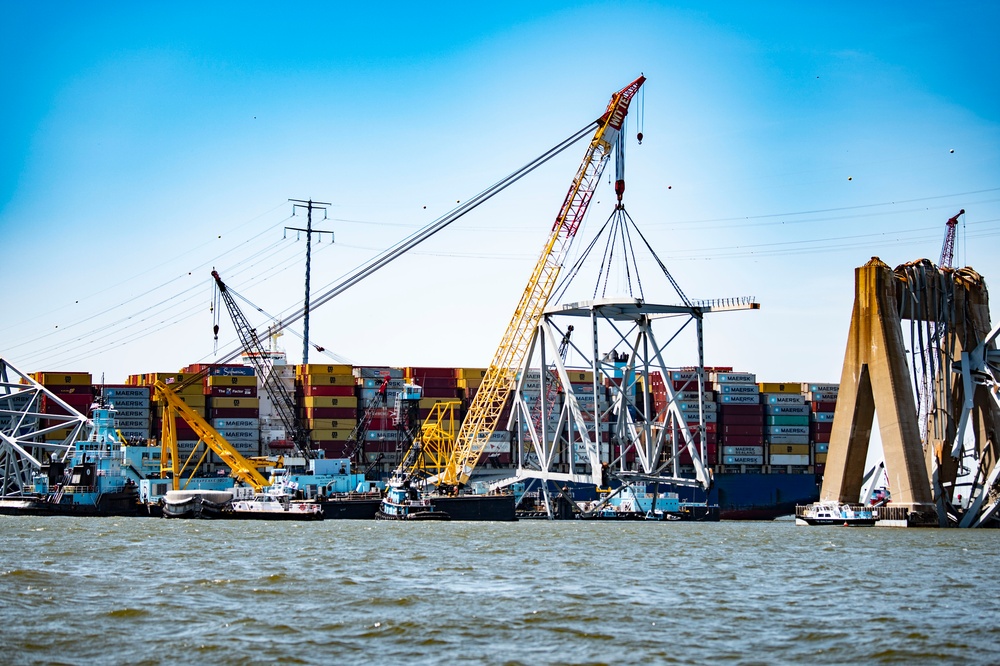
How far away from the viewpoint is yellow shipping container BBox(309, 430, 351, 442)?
11675 cm

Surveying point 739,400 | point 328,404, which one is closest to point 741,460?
point 739,400

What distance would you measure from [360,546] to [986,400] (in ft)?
149

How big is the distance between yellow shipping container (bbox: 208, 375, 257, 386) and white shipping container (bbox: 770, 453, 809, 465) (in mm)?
54544

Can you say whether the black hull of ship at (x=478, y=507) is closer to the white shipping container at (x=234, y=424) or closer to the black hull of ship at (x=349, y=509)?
the black hull of ship at (x=349, y=509)

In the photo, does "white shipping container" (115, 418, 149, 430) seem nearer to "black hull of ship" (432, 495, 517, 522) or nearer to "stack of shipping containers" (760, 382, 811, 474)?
"black hull of ship" (432, 495, 517, 522)

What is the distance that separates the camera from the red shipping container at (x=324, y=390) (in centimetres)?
11919

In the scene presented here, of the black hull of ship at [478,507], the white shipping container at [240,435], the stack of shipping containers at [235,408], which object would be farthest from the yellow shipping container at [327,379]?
the black hull of ship at [478,507]

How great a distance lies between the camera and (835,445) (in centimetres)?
7438

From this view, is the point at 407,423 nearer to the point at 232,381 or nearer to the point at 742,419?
the point at 232,381

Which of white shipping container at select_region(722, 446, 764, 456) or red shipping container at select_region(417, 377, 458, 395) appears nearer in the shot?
red shipping container at select_region(417, 377, 458, 395)

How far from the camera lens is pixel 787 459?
12481 cm

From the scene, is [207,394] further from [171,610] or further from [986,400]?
[171,610]

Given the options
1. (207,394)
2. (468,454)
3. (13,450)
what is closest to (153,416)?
(207,394)

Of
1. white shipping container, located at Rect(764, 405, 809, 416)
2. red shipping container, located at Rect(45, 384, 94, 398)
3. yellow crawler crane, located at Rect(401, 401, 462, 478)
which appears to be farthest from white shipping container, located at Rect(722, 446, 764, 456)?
red shipping container, located at Rect(45, 384, 94, 398)
